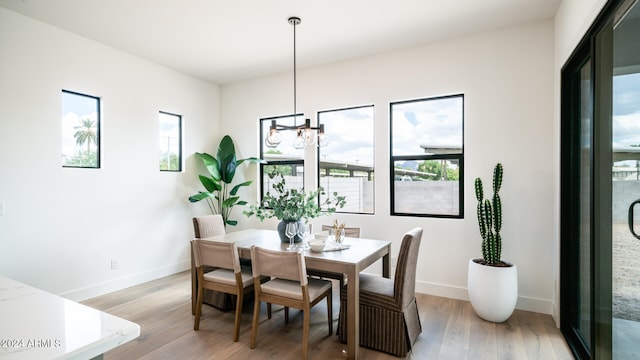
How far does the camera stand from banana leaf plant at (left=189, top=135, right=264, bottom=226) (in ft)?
15.7

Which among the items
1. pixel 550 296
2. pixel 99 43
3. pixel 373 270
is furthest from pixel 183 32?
pixel 550 296

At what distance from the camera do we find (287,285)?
102 inches

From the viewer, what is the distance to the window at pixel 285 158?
15.9ft

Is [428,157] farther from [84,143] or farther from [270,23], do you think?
[84,143]

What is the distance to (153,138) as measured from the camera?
4406 mm

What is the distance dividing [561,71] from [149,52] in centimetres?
452

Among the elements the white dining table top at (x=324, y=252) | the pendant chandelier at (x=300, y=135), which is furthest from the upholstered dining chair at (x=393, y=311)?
the pendant chandelier at (x=300, y=135)

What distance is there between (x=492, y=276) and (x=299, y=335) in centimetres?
181

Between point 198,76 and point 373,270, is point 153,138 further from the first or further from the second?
point 373,270

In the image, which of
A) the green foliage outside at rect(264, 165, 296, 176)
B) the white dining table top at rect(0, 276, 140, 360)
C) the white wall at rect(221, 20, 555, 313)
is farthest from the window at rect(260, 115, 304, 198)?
the white dining table top at rect(0, 276, 140, 360)

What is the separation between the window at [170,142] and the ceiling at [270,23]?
869 millimetres

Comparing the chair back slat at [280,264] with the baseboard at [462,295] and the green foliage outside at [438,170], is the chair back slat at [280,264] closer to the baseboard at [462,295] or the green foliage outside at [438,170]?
the baseboard at [462,295]

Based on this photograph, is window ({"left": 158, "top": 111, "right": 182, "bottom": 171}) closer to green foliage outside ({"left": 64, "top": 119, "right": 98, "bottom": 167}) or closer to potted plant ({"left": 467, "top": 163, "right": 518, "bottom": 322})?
green foliage outside ({"left": 64, "top": 119, "right": 98, "bottom": 167})

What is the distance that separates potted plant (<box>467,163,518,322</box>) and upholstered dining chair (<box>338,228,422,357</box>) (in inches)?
30.7
